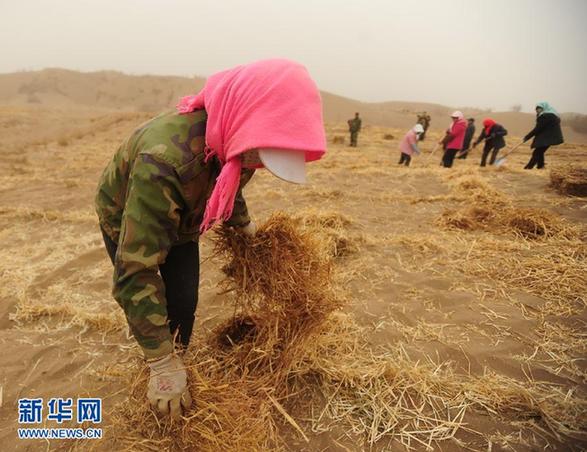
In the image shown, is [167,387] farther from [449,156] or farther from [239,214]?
[449,156]

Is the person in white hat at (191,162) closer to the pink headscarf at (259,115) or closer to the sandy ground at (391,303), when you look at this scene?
the pink headscarf at (259,115)

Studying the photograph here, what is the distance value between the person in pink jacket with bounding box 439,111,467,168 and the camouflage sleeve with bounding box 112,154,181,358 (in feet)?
25.5

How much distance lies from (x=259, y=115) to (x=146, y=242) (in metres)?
0.56

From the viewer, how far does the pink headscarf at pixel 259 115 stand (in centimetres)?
120

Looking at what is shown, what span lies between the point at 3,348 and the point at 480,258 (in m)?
3.62

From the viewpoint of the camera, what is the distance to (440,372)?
2.03 meters

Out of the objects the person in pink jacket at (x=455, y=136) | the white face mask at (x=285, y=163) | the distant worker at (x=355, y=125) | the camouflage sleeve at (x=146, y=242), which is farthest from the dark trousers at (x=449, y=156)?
the camouflage sleeve at (x=146, y=242)

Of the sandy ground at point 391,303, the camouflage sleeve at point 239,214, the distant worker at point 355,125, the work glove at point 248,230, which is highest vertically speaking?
the distant worker at point 355,125

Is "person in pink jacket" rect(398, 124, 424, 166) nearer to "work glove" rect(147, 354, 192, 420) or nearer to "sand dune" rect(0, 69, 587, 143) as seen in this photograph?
"work glove" rect(147, 354, 192, 420)

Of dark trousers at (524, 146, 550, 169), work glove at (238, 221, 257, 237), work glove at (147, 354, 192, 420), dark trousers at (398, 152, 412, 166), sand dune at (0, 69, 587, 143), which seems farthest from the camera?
sand dune at (0, 69, 587, 143)

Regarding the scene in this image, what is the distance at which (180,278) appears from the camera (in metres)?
1.80

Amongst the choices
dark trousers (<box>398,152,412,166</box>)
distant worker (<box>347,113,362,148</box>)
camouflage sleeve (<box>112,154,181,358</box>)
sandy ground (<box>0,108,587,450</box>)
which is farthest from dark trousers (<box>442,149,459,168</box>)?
camouflage sleeve (<box>112,154,181,358</box>)

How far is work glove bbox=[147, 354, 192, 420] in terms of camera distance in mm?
1391

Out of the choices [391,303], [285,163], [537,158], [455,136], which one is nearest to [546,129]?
[537,158]
